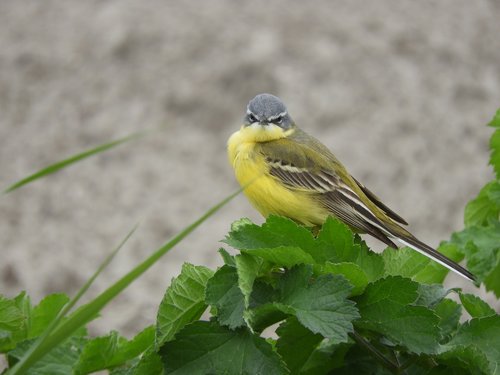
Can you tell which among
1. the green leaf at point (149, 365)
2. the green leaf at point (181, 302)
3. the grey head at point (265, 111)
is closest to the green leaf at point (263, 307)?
the green leaf at point (181, 302)

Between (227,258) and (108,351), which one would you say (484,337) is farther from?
(108,351)

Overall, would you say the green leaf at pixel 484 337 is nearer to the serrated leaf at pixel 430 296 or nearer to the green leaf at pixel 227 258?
the serrated leaf at pixel 430 296

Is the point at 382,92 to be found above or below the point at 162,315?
above

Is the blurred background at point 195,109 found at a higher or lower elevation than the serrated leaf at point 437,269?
higher

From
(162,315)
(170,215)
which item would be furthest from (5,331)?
(170,215)

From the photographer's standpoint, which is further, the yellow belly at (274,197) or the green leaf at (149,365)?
the yellow belly at (274,197)

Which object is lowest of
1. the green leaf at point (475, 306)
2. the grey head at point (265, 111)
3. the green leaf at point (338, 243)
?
the green leaf at point (475, 306)

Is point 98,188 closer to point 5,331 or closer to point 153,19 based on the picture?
A: point 153,19
